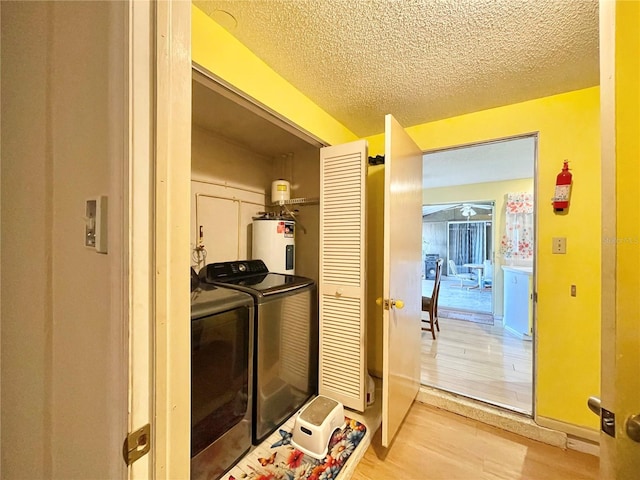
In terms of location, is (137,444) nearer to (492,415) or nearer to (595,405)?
(595,405)

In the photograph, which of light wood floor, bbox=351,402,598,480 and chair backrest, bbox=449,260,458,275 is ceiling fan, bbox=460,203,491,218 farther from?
light wood floor, bbox=351,402,598,480

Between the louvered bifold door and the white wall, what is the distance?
1.46 m

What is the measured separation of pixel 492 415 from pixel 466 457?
1.52 ft

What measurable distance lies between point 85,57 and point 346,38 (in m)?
1.10

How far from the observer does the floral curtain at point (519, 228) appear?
151 inches

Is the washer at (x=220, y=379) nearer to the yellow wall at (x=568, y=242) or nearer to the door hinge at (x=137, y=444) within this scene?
the door hinge at (x=137, y=444)

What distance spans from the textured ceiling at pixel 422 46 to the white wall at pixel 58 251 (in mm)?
710

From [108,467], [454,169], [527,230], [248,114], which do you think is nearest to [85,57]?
[108,467]

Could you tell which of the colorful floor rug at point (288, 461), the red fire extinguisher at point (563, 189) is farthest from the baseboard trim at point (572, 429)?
the red fire extinguisher at point (563, 189)

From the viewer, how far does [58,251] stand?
24.9 inches

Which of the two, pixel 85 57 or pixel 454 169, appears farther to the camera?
pixel 454 169

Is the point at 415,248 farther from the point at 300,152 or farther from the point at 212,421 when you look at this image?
the point at 212,421

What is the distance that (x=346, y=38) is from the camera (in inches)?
48.3

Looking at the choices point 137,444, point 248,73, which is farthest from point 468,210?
point 137,444
